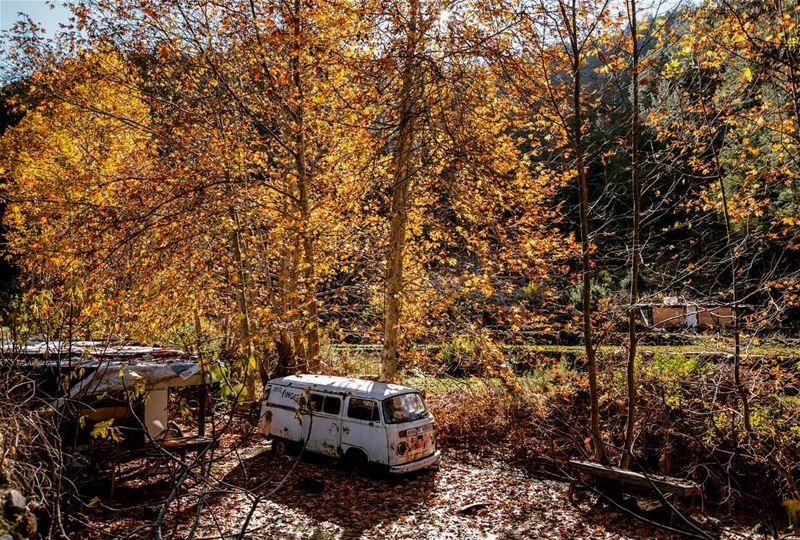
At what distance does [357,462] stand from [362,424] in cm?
85

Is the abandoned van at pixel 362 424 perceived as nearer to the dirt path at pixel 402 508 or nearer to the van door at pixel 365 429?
the van door at pixel 365 429

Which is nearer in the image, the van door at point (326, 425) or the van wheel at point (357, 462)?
the van wheel at point (357, 462)

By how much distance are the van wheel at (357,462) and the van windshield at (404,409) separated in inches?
41.8

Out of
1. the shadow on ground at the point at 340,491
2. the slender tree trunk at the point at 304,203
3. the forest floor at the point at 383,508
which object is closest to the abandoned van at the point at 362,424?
the shadow on ground at the point at 340,491

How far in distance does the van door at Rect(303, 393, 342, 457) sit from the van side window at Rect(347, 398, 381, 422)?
0.32 metres

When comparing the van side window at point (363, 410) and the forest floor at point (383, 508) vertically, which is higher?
the van side window at point (363, 410)

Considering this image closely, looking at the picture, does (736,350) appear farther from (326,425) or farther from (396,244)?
(326,425)

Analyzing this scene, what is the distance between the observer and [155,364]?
10.1 metres

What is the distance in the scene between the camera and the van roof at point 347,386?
11.2 m

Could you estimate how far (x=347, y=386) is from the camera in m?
11.7

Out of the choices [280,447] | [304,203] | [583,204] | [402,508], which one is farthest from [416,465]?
[304,203]

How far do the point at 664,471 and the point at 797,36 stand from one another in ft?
28.5

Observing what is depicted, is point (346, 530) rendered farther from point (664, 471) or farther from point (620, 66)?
point (620, 66)

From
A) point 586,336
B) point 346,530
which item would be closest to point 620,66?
point 586,336
